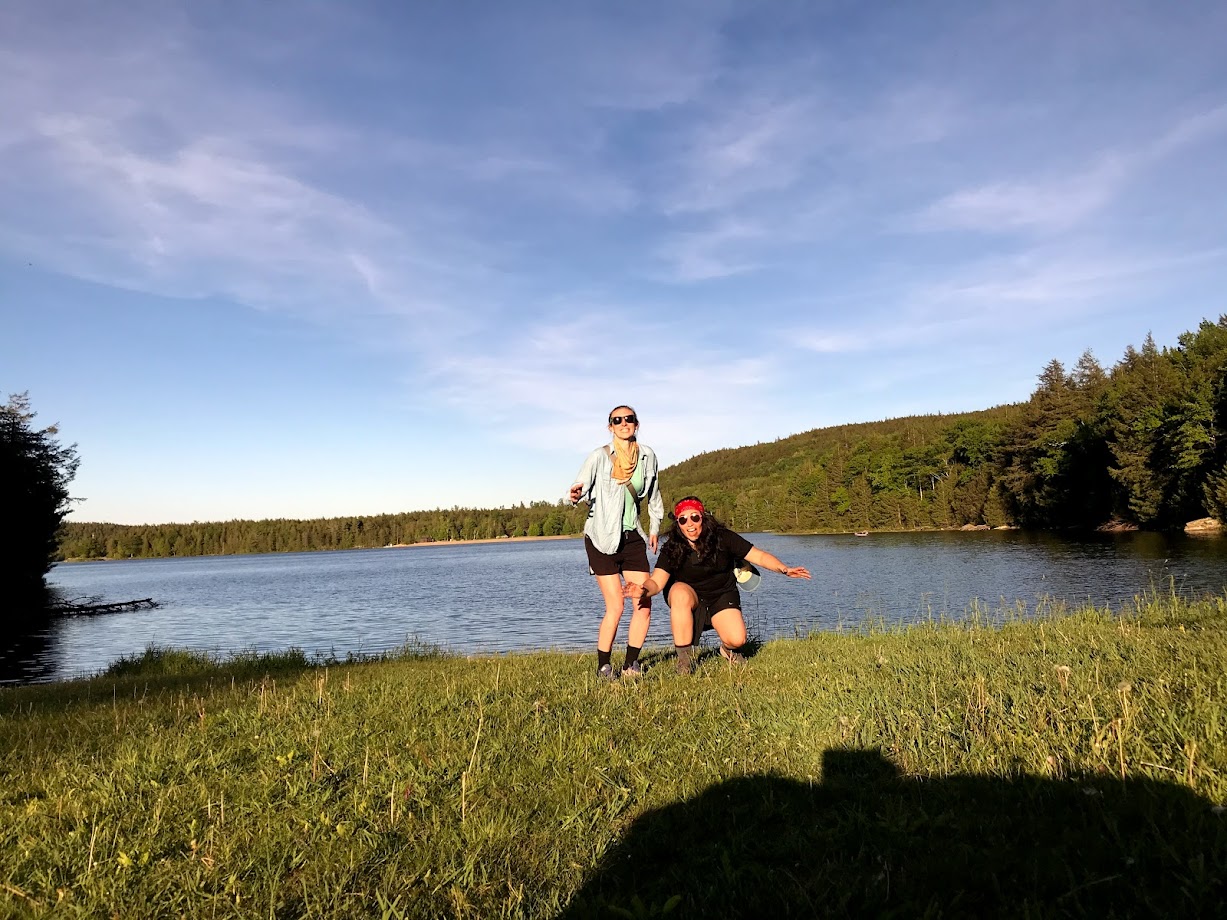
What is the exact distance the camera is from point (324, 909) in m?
2.64

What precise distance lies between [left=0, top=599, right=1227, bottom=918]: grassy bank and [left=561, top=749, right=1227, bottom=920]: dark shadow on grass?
0.5 inches

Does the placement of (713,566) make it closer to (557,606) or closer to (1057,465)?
(557,606)

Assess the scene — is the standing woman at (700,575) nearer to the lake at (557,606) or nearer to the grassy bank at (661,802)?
the grassy bank at (661,802)

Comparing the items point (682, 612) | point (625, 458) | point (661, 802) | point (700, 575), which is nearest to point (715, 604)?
point (700, 575)

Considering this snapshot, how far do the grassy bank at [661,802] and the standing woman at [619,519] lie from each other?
1.73m

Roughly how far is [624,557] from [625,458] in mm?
1083

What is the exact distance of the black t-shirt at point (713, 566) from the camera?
783 cm

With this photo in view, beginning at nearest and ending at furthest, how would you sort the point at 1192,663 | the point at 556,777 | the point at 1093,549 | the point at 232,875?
1. the point at 232,875
2. the point at 556,777
3. the point at 1192,663
4. the point at 1093,549

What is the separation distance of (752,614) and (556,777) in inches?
716

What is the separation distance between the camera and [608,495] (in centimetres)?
772

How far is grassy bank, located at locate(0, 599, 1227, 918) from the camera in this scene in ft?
8.55

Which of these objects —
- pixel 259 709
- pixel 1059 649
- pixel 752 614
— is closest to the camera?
pixel 259 709

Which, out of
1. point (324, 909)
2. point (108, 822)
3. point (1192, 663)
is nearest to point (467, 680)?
point (108, 822)

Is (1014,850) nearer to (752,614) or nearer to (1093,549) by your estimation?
(752,614)
